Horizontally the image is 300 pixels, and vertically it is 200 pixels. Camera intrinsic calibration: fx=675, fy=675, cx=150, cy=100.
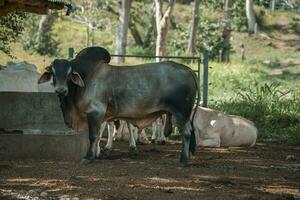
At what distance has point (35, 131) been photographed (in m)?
11.5

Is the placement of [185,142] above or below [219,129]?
above

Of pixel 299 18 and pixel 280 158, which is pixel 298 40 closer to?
pixel 299 18

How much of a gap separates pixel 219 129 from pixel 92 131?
377cm

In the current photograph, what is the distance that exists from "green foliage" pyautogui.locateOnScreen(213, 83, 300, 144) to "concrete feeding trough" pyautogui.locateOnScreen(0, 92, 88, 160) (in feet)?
19.1

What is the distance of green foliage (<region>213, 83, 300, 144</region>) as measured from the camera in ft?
52.8

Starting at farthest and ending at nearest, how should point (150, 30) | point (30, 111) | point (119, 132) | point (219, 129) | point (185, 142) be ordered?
1. point (150, 30)
2. point (119, 132)
3. point (219, 129)
4. point (30, 111)
5. point (185, 142)

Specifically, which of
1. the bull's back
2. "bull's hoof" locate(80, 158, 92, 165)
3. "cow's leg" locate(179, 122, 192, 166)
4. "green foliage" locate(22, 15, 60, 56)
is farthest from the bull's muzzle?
"green foliage" locate(22, 15, 60, 56)

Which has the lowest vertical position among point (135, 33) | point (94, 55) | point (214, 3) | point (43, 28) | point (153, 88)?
point (135, 33)

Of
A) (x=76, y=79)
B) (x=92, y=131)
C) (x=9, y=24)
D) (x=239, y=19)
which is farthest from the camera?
(x=239, y=19)

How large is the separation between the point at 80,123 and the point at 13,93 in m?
1.57

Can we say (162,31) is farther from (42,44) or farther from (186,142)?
(186,142)

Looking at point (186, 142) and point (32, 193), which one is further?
point (186, 142)

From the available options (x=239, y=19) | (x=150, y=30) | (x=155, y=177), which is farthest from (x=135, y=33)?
(x=155, y=177)

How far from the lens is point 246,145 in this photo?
555 inches
